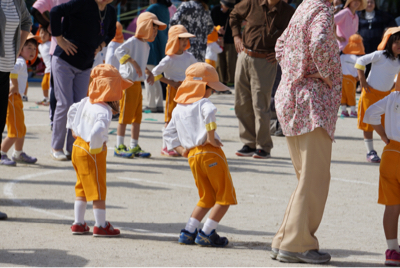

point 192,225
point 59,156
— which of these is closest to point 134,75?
point 59,156

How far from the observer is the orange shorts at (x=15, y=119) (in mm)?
7422

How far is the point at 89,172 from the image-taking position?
4918mm

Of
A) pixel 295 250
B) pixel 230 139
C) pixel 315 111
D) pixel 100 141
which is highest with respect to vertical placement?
pixel 315 111

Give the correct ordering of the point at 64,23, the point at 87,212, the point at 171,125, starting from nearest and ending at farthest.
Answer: the point at 171,125
the point at 87,212
the point at 64,23

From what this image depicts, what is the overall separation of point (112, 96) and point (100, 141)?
494mm

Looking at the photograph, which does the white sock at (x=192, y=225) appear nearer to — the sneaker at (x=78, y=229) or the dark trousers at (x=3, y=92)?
the sneaker at (x=78, y=229)

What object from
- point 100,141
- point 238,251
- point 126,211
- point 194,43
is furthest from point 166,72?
point 238,251

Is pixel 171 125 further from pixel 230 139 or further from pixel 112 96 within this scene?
pixel 230 139

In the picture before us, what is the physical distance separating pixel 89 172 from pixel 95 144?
0.30 m

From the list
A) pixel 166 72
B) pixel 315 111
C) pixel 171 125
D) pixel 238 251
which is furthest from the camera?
pixel 166 72

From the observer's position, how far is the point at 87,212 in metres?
5.70

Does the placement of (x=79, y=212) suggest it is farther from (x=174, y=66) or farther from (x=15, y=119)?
(x=174, y=66)

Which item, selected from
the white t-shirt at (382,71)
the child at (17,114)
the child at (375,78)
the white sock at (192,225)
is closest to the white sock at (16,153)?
the child at (17,114)

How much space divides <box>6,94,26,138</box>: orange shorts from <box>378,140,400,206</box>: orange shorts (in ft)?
15.2
